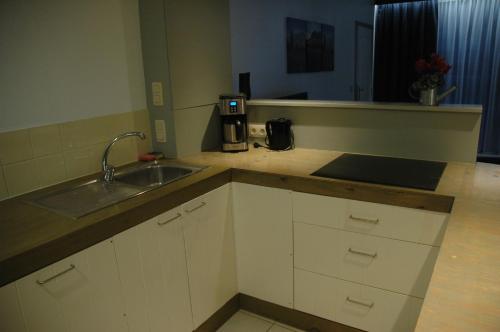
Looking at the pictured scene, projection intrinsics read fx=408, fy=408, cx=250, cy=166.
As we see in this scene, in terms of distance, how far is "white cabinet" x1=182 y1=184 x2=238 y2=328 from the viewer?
1938mm

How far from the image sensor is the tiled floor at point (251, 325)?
A: 2180 millimetres

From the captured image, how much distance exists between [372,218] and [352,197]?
12cm

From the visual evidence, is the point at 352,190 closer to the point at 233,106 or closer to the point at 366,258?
the point at 366,258

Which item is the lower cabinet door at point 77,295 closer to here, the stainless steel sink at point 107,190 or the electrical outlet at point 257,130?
the stainless steel sink at point 107,190

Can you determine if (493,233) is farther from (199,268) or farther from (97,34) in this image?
(97,34)

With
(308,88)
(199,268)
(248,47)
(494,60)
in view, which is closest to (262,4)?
(248,47)

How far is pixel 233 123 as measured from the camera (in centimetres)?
243

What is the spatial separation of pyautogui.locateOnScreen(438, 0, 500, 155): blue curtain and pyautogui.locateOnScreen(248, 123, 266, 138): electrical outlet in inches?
131

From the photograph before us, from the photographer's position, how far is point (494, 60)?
4.68 meters

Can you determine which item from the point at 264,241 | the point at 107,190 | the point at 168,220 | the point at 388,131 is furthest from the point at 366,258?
the point at 107,190

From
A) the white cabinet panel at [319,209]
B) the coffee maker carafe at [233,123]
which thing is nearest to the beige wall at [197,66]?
the coffee maker carafe at [233,123]

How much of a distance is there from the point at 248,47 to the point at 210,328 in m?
2.06

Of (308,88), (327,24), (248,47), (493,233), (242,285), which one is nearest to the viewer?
(493,233)

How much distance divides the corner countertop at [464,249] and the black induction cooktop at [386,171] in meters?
0.06
